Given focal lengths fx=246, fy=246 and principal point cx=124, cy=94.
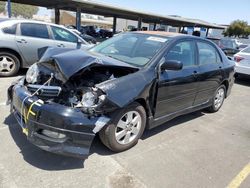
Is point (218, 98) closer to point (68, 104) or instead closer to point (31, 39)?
point (68, 104)

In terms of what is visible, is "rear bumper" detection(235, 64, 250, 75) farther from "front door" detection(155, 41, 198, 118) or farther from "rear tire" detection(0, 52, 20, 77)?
"rear tire" detection(0, 52, 20, 77)

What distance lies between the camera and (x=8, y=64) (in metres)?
6.64

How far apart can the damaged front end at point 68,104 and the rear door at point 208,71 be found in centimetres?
183

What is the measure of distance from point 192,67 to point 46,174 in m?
2.90

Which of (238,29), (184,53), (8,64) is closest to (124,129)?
(184,53)

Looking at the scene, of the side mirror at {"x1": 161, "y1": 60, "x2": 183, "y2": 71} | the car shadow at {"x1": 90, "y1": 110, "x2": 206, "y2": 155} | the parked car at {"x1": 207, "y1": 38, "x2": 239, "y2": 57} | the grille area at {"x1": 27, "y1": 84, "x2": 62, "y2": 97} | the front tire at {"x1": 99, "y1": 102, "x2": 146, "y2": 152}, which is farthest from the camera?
the parked car at {"x1": 207, "y1": 38, "x2": 239, "y2": 57}

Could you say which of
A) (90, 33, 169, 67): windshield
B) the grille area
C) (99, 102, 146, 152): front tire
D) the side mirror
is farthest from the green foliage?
the grille area

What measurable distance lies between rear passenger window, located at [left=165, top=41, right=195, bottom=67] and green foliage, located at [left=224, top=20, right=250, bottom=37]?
57235mm

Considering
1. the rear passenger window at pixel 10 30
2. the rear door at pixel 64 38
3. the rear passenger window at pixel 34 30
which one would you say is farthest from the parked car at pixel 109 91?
Result: the rear passenger window at pixel 10 30

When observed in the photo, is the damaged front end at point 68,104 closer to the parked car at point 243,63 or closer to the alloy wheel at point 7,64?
the alloy wheel at point 7,64

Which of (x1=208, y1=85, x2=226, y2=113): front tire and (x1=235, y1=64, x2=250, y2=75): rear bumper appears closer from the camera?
(x1=208, y1=85, x2=226, y2=113): front tire

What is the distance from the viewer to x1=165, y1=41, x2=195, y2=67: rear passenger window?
3.84 metres

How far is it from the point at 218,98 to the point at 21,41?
5258 mm

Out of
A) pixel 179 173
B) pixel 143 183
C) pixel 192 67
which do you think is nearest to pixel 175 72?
pixel 192 67
